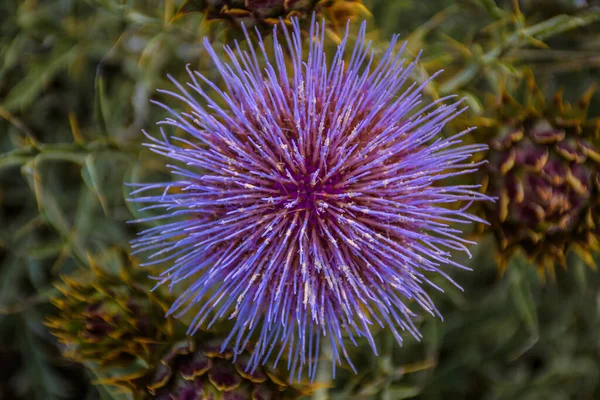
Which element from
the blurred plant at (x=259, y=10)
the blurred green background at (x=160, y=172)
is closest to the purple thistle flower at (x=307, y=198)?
the blurred plant at (x=259, y=10)

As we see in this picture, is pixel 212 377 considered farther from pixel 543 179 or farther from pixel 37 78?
pixel 37 78

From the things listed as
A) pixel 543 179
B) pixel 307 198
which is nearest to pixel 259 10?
pixel 307 198

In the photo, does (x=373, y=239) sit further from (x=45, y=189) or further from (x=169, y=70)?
(x=45, y=189)

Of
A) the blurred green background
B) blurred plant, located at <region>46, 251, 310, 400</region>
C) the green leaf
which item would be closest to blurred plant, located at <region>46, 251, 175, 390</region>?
blurred plant, located at <region>46, 251, 310, 400</region>

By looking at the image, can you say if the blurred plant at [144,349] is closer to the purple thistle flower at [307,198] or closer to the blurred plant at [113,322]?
the blurred plant at [113,322]

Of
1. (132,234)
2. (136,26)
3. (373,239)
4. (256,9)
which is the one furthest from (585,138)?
(132,234)

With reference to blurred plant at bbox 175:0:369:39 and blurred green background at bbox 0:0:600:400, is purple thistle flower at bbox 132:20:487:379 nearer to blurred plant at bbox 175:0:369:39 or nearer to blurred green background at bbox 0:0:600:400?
blurred plant at bbox 175:0:369:39

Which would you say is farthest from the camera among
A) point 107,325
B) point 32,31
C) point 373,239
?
point 32,31
